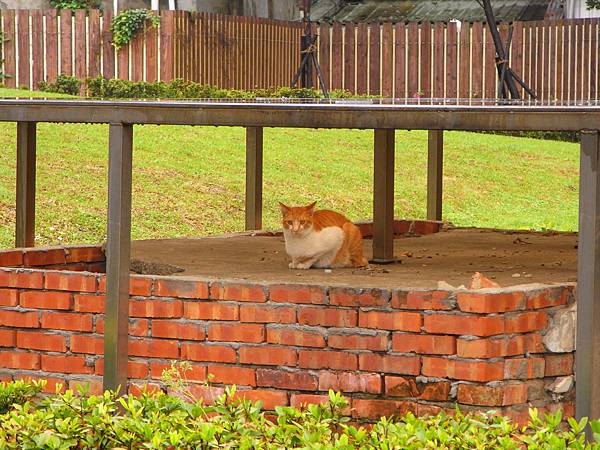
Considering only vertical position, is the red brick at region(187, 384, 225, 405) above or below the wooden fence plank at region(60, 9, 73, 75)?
below

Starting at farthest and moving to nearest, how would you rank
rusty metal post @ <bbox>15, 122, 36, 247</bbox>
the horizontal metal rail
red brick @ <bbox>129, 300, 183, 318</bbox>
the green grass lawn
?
the green grass lawn
rusty metal post @ <bbox>15, 122, 36, 247</bbox>
red brick @ <bbox>129, 300, 183, 318</bbox>
the horizontal metal rail

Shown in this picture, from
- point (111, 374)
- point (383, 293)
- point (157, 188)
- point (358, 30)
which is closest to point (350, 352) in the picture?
point (383, 293)

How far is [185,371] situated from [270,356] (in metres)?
0.42

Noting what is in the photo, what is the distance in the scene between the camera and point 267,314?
604cm

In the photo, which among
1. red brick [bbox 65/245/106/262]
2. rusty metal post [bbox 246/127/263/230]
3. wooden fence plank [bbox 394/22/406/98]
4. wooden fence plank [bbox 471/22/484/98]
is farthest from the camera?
wooden fence plank [bbox 394/22/406/98]

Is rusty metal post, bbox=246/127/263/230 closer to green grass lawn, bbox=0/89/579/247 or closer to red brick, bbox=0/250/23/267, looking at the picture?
red brick, bbox=0/250/23/267

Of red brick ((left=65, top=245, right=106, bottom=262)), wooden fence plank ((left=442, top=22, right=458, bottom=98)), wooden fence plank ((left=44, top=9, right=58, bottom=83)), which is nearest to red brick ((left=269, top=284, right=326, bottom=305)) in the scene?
red brick ((left=65, top=245, right=106, bottom=262))

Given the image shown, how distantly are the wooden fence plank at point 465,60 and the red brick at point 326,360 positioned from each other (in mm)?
17084

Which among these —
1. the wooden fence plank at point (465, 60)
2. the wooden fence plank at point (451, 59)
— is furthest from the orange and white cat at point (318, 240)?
the wooden fence plank at point (451, 59)

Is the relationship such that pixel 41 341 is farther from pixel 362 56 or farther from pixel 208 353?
pixel 362 56

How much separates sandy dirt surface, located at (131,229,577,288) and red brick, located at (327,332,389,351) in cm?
34

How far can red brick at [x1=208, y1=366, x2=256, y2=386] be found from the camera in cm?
605

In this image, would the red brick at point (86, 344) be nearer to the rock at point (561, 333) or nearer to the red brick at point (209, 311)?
the red brick at point (209, 311)

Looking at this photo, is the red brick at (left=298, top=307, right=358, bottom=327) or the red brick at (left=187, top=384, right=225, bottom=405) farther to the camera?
the red brick at (left=187, top=384, right=225, bottom=405)
